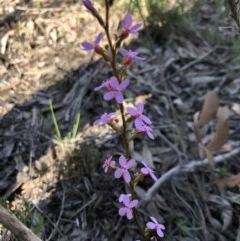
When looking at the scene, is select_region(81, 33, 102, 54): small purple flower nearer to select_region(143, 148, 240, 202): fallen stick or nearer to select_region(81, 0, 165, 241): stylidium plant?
select_region(81, 0, 165, 241): stylidium plant

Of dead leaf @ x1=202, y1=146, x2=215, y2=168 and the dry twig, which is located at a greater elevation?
the dry twig

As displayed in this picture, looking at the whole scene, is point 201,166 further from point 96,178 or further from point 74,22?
point 74,22

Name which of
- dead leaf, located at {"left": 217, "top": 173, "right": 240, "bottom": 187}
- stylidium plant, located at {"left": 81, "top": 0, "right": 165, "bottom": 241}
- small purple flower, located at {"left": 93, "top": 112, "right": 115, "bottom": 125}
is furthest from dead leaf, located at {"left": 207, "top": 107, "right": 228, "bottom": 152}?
small purple flower, located at {"left": 93, "top": 112, "right": 115, "bottom": 125}

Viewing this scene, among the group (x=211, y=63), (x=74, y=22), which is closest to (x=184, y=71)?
(x=211, y=63)

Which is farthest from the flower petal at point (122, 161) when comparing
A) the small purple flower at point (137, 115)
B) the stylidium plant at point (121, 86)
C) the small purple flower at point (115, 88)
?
the small purple flower at point (115, 88)

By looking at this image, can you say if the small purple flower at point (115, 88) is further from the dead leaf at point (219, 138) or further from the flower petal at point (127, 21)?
the dead leaf at point (219, 138)

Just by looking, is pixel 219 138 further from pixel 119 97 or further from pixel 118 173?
pixel 119 97
